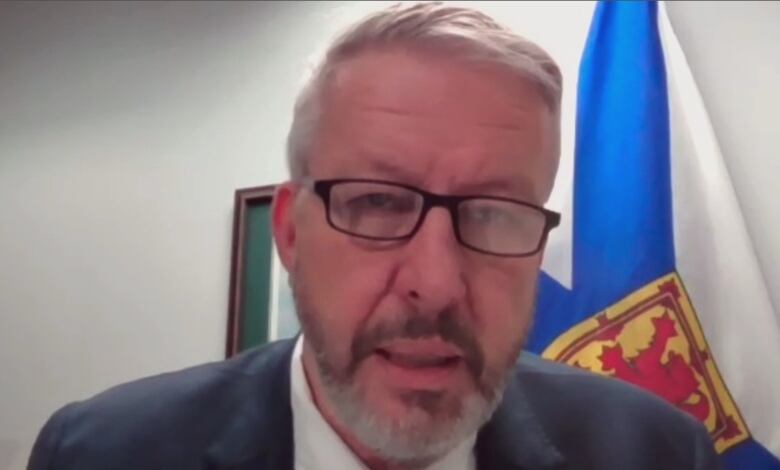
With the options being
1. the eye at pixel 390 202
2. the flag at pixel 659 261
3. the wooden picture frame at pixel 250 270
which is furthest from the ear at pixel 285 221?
the flag at pixel 659 261

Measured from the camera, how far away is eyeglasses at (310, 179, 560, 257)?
2.72 feet

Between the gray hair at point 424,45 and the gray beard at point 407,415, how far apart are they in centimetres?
16

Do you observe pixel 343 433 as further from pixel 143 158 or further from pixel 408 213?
pixel 143 158

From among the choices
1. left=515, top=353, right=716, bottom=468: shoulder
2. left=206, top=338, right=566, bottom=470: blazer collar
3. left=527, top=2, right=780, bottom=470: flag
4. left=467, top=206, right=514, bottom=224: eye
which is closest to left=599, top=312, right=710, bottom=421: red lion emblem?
left=527, top=2, right=780, bottom=470: flag

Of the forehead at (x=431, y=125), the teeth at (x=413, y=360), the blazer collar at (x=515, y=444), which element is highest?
the forehead at (x=431, y=125)

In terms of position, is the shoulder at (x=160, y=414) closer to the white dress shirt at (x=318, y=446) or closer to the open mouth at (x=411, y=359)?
the white dress shirt at (x=318, y=446)

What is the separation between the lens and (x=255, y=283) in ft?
3.82

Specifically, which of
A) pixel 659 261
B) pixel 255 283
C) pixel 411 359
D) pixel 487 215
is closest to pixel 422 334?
pixel 411 359

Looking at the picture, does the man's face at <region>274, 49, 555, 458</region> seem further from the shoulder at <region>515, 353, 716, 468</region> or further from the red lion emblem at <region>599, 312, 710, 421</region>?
the red lion emblem at <region>599, 312, 710, 421</region>

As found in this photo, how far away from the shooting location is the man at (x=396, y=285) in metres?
0.82

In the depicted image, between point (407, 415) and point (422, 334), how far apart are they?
75mm

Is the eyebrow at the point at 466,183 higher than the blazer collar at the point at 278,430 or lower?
higher

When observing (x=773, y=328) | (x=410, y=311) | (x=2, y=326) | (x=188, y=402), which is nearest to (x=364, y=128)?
(x=410, y=311)

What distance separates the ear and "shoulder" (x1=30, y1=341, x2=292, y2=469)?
0.40 ft
